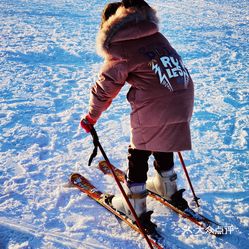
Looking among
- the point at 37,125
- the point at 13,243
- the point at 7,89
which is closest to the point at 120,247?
the point at 13,243

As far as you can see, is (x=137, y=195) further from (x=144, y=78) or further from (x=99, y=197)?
(x=144, y=78)

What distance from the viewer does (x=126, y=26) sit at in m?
2.02

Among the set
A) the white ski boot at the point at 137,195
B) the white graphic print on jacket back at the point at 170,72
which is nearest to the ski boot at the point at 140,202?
the white ski boot at the point at 137,195

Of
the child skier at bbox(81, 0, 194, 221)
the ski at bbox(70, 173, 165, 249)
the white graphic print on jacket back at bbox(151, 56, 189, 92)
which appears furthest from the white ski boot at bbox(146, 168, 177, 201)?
the white graphic print on jacket back at bbox(151, 56, 189, 92)

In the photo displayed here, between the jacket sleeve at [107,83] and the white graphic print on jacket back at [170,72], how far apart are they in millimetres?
225

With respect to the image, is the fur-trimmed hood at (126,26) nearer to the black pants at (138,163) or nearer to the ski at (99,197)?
the black pants at (138,163)

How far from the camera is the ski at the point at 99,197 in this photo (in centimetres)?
244

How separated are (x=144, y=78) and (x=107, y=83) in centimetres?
26

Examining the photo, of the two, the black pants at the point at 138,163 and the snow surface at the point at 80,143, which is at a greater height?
the black pants at the point at 138,163

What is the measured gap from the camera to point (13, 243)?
92.4 inches

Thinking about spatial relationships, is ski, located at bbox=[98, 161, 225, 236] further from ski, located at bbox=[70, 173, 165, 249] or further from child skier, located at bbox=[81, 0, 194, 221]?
child skier, located at bbox=[81, 0, 194, 221]

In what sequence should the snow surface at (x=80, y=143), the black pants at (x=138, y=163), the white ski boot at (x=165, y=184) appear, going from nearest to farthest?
the black pants at (x=138, y=163), the snow surface at (x=80, y=143), the white ski boot at (x=165, y=184)

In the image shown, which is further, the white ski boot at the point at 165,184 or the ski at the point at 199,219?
the white ski boot at the point at 165,184

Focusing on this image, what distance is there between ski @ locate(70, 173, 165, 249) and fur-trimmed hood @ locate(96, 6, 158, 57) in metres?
1.41
